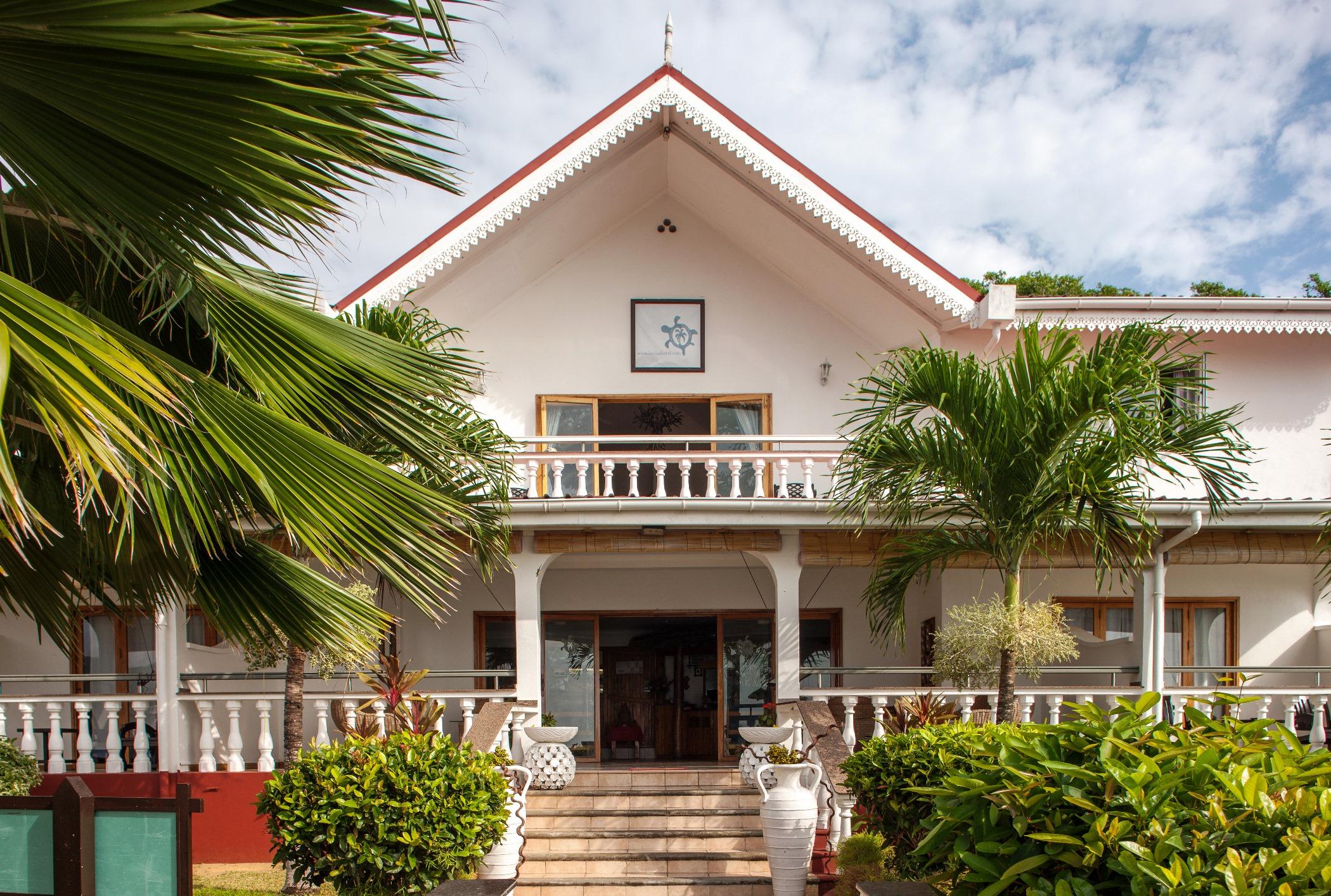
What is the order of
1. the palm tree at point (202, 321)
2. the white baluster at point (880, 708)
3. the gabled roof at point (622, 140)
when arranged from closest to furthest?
the palm tree at point (202, 321), the white baluster at point (880, 708), the gabled roof at point (622, 140)

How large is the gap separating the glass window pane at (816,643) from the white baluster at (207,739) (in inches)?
277

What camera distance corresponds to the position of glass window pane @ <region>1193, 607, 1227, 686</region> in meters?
13.5

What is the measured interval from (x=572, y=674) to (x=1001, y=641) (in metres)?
6.39

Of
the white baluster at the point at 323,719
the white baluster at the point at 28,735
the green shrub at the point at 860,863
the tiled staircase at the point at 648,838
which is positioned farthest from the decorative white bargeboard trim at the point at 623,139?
the green shrub at the point at 860,863

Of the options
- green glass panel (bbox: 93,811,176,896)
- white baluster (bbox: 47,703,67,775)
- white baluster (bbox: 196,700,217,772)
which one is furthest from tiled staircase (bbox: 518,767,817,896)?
green glass panel (bbox: 93,811,176,896)

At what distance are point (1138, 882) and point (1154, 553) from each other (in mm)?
8778

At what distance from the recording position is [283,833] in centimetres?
719

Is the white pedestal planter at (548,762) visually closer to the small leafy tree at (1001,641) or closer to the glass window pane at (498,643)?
the glass window pane at (498,643)

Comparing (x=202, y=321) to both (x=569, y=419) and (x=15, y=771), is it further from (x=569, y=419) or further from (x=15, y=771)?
(x=569, y=419)

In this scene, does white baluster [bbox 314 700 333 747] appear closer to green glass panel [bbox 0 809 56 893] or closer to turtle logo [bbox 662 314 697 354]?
green glass panel [bbox 0 809 56 893]

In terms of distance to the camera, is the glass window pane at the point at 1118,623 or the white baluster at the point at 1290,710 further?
the glass window pane at the point at 1118,623

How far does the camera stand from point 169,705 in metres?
10.7

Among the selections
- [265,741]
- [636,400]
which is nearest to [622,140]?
[636,400]

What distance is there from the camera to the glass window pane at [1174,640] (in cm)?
1346
